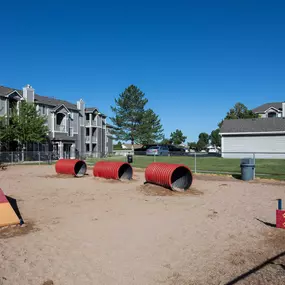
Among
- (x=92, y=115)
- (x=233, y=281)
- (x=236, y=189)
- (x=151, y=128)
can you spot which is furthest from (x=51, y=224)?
(x=151, y=128)

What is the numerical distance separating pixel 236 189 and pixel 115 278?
1051 centimetres

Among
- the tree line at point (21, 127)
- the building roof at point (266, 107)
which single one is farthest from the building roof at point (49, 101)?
the building roof at point (266, 107)

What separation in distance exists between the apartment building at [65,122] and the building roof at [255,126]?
69.6 ft

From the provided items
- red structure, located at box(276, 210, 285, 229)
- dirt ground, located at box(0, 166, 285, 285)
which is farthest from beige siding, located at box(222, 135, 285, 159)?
red structure, located at box(276, 210, 285, 229)

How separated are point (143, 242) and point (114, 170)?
34.2ft

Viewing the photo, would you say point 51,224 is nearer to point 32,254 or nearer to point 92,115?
point 32,254

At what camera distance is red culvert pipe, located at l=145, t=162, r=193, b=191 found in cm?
1254

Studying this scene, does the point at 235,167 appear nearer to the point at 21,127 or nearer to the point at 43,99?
the point at 21,127

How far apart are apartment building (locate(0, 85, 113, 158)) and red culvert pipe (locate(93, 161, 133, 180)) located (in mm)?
22142

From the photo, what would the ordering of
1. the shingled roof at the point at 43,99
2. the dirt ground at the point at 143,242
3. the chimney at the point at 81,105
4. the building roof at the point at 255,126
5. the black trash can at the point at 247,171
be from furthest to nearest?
the chimney at the point at 81,105 → the building roof at the point at 255,126 → the shingled roof at the point at 43,99 → the black trash can at the point at 247,171 → the dirt ground at the point at 143,242

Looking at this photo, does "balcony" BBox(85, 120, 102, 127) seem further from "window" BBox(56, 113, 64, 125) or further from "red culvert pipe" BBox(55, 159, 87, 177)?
"red culvert pipe" BBox(55, 159, 87, 177)

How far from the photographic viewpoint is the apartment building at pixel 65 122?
36909 millimetres

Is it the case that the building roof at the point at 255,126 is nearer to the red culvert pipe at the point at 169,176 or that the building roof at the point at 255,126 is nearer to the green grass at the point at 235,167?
the green grass at the point at 235,167

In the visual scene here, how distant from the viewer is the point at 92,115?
5334 cm
